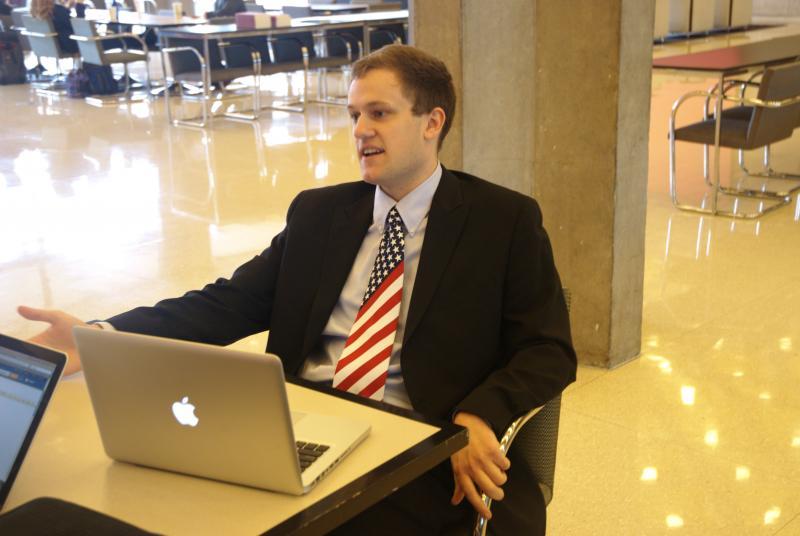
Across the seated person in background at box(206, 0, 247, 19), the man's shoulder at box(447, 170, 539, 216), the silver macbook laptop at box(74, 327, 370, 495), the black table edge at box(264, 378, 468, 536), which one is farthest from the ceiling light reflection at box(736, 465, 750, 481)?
the seated person in background at box(206, 0, 247, 19)

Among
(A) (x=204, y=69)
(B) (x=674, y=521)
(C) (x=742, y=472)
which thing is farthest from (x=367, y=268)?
(A) (x=204, y=69)

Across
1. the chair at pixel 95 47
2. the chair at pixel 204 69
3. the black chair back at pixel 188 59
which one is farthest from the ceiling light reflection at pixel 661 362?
the chair at pixel 95 47

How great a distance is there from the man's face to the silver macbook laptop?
0.69 meters

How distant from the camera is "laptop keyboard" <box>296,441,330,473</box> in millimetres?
1433

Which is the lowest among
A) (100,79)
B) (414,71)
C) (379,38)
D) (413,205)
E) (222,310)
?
(100,79)

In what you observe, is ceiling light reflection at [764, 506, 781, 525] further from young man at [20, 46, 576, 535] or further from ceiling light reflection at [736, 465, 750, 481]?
young man at [20, 46, 576, 535]

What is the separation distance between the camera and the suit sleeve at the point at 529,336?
1820 millimetres

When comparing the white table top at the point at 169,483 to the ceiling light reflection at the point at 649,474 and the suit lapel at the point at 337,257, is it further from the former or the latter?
the ceiling light reflection at the point at 649,474

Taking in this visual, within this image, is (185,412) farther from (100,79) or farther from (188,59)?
(100,79)

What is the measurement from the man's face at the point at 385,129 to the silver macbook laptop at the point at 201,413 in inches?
27.0

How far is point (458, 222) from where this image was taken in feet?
6.60

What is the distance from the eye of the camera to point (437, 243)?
6.55 feet

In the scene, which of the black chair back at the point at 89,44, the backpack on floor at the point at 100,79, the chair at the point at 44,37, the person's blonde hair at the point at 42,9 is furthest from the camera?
the backpack on floor at the point at 100,79

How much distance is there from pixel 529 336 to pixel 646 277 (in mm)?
3050
